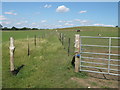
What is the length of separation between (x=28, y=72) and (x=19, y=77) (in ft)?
→ 2.01

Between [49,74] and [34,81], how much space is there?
876 mm

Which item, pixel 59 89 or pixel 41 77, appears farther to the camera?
pixel 41 77

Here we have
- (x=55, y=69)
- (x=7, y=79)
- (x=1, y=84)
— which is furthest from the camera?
(x=55, y=69)

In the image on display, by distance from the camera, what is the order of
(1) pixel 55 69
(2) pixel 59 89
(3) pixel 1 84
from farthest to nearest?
(1) pixel 55 69
(3) pixel 1 84
(2) pixel 59 89

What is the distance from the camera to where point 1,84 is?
4.69m

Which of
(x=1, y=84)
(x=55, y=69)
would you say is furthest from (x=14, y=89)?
(x=55, y=69)

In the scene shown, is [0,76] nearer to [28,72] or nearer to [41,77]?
[28,72]

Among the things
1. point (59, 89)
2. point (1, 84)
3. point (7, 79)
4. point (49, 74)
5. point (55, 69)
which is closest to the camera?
point (59, 89)

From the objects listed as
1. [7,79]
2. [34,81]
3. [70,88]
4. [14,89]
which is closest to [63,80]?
[70,88]

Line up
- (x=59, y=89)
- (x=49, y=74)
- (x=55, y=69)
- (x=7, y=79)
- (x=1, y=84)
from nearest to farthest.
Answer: (x=59, y=89)
(x=1, y=84)
(x=7, y=79)
(x=49, y=74)
(x=55, y=69)

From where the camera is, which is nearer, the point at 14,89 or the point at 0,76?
the point at 14,89

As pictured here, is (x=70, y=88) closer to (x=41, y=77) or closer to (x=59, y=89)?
(x=59, y=89)

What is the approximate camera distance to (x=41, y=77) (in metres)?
5.27

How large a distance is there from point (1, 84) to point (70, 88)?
2437 mm
